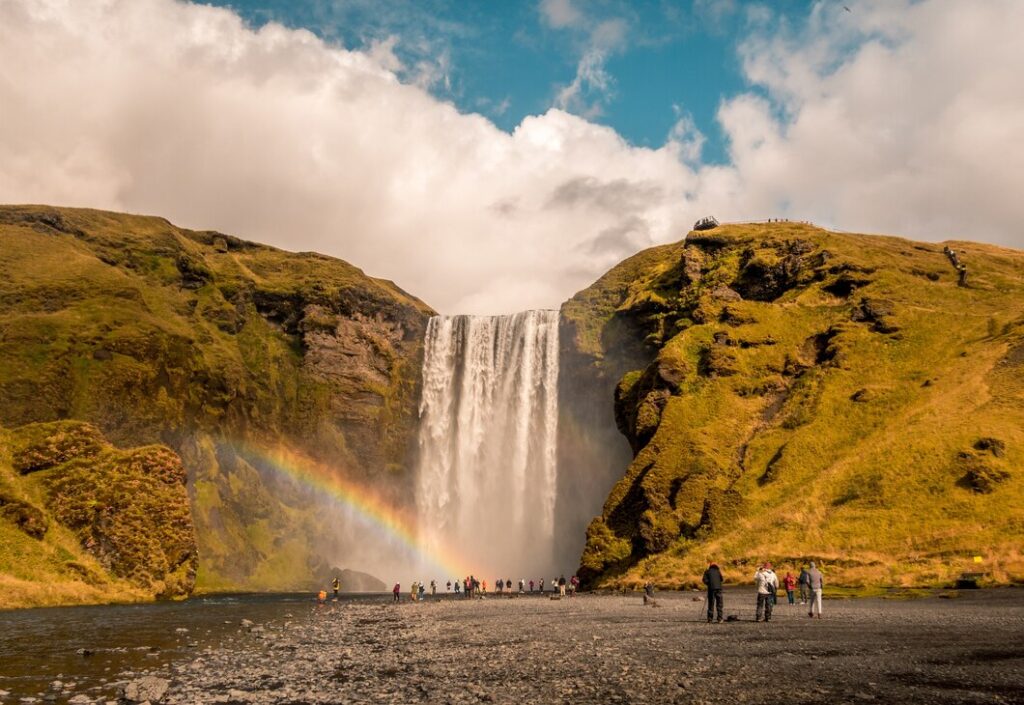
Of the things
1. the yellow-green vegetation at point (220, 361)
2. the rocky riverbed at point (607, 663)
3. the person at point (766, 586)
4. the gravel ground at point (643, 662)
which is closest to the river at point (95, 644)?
the rocky riverbed at point (607, 663)

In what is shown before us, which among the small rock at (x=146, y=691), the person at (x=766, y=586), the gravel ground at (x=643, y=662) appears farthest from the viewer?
the person at (x=766, y=586)

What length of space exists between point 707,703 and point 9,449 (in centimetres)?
6629

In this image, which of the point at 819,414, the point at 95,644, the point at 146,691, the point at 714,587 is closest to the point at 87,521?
the point at 95,644

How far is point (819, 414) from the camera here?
69.2 metres

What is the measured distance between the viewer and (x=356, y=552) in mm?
120562

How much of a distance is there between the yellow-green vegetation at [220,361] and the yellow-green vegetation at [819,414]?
42.1 meters

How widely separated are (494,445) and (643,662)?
294 feet

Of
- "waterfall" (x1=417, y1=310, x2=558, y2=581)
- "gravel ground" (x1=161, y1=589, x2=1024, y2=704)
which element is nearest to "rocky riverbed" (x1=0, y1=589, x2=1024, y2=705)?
"gravel ground" (x1=161, y1=589, x2=1024, y2=704)

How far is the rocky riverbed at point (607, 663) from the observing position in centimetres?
1347

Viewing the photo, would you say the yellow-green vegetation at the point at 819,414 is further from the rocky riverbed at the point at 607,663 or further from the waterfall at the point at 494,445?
the rocky riverbed at the point at 607,663

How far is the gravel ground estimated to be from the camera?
527 inches

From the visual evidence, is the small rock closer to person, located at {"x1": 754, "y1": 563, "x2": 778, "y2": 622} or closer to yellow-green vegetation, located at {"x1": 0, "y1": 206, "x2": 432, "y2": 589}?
person, located at {"x1": 754, "y1": 563, "x2": 778, "y2": 622}

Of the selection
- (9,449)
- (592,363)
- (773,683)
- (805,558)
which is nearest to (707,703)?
(773,683)

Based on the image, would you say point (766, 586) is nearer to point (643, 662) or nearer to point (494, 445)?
point (643, 662)
